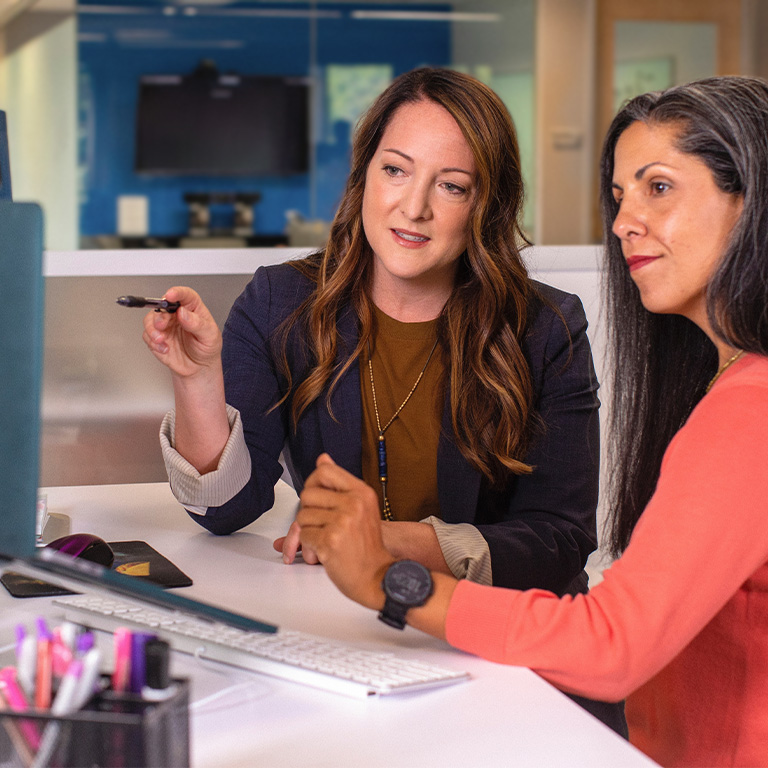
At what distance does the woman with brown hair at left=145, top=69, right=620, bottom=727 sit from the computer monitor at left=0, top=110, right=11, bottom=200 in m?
0.40

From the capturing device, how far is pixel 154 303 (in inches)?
43.4

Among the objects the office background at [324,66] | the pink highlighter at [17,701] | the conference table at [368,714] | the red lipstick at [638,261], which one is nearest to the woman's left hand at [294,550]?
the conference table at [368,714]

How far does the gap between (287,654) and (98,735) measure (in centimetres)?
33

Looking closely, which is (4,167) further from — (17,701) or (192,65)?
(192,65)

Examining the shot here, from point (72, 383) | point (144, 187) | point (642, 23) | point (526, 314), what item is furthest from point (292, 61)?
point (526, 314)

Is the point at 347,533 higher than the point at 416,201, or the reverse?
the point at 416,201

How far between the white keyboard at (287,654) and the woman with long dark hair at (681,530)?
2.1 inches

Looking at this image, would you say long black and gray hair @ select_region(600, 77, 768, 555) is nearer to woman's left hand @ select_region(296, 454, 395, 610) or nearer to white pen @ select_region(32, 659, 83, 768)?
woman's left hand @ select_region(296, 454, 395, 610)

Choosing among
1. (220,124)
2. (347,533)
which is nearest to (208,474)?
(347,533)

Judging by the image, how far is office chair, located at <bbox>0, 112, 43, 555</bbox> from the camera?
0.79 meters

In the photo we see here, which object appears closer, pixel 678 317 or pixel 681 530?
pixel 681 530

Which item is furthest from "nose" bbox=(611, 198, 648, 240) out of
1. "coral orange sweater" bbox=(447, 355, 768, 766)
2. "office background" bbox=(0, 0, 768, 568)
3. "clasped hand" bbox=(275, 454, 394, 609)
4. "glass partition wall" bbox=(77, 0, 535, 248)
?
"office background" bbox=(0, 0, 768, 568)

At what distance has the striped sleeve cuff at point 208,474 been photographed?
124cm

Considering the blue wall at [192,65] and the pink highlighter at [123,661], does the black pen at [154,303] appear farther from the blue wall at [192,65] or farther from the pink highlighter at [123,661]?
the blue wall at [192,65]
